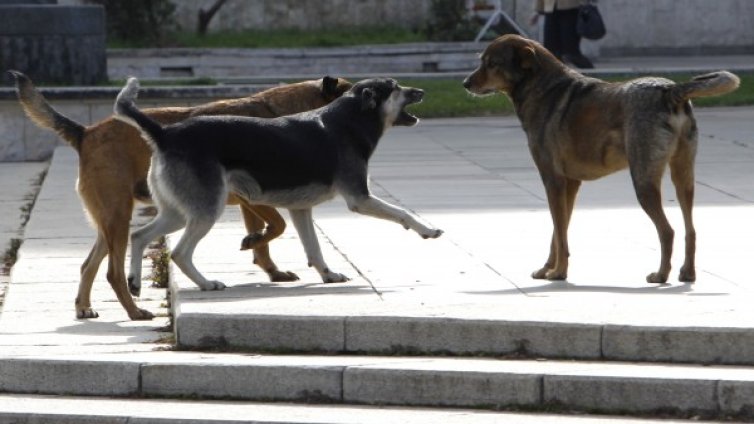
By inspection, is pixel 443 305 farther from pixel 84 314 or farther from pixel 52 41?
pixel 52 41

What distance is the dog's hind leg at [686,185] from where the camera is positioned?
8227mm

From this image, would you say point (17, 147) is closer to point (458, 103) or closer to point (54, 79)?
point (54, 79)

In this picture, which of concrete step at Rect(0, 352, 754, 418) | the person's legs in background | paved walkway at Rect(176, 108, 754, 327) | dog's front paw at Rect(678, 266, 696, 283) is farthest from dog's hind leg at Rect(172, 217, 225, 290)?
the person's legs in background

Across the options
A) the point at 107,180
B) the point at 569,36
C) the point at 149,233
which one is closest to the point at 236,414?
the point at 149,233

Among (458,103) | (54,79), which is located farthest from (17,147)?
(458,103)

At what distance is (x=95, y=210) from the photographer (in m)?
8.32

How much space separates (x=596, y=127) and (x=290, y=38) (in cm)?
2074

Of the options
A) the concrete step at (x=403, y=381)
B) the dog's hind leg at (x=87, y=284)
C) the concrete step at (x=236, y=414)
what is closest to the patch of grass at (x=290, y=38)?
the dog's hind leg at (x=87, y=284)

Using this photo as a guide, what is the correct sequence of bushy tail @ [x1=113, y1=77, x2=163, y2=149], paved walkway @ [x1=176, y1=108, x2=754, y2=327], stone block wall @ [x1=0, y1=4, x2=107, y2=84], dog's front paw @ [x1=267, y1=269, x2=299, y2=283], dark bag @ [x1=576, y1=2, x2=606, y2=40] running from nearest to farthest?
1. paved walkway @ [x1=176, y1=108, x2=754, y2=327]
2. bushy tail @ [x1=113, y1=77, x2=163, y2=149]
3. dog's front paw @ [x1=267, y1=269, x2=299, y2=283]
4. stone block wall @ [x1=0, y1=4, x2=107, y2=84]
5. dark bag @ [x1=576, y1=2, x2=606, y2=40]

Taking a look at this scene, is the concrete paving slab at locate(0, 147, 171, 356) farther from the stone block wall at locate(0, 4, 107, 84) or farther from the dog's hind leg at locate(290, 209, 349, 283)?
the stone block wall at locate(0, 4, 107, 84)

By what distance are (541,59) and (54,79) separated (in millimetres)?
10585

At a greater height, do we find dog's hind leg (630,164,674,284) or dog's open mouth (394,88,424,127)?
dog's open mouth (394,88,424,127)

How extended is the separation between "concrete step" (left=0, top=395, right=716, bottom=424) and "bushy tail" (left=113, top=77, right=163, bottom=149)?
1.56m

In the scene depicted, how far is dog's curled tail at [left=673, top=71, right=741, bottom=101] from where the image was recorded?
26.3 feet
